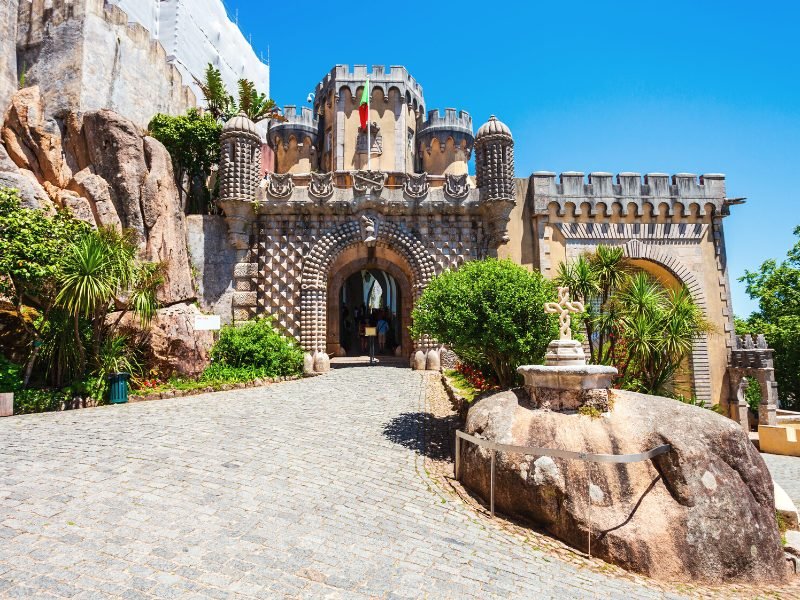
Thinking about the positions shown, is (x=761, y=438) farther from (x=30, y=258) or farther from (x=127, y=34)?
(x=127, y=34)

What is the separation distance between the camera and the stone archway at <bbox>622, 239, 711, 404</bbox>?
19.1 m

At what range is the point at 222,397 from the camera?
475 inches

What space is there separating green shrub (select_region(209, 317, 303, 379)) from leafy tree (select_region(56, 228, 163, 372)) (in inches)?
125

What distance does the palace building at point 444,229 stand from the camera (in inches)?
690

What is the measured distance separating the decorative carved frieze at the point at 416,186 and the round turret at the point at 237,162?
5.77m

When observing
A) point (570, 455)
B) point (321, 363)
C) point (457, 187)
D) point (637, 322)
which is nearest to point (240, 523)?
point (570, 455)

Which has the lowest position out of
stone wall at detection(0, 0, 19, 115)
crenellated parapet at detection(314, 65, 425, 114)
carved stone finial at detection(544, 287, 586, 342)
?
carved stone finial at detection(544, 287, 586, 342)

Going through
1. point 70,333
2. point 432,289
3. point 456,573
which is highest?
point 432,289

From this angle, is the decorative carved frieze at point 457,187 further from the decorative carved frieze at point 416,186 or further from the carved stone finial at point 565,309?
the carved stone finial at point 565,309

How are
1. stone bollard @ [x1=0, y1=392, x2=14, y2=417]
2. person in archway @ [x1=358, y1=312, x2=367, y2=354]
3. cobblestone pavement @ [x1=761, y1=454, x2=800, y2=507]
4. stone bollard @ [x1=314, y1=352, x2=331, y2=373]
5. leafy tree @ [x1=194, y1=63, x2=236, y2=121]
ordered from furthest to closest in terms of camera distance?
person in archway @ [x1=358, y1=312, x2=367, y2=354]
leafy tree @ [x1=194, y1=63, x2=236, y2=121]
stone bollard @ [x1=314, y1=352, x2=331, y2=373]
cobblestone pavement @ [x1=761, y1=454, x2=800, y2=507]
stone bollard @ [x1=0, y1=392, x2=14, y2=417]

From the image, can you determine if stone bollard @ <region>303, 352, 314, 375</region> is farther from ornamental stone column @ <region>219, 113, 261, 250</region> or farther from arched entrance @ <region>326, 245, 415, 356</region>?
ornamental stone column @ <region>219, 113, 261, 250</region>

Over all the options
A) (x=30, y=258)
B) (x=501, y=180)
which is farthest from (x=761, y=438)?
(x=30, y=258)

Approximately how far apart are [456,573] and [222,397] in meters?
8.92

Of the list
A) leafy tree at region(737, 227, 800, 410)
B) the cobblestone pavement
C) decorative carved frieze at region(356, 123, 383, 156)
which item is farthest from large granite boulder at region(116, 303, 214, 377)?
leafy tree at region(737, 227, 800, 410)
